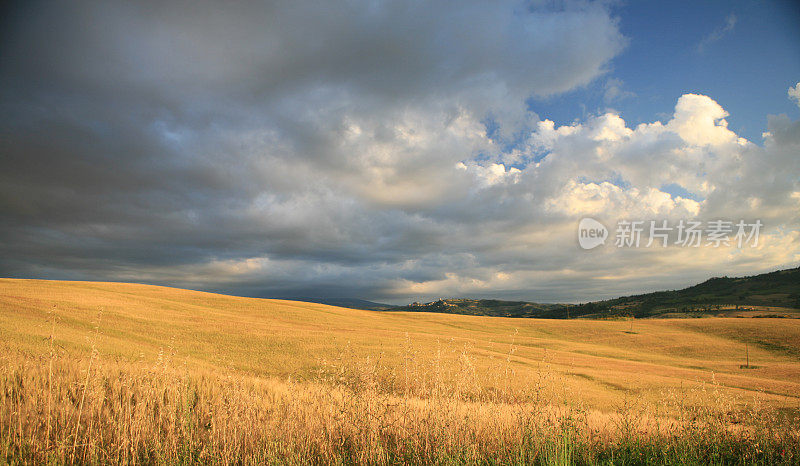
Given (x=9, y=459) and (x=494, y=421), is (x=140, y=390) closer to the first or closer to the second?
(x=9, y=459)

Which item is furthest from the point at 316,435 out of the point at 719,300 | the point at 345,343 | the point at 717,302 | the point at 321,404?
the point at 719,300

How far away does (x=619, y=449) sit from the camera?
777 centimetres

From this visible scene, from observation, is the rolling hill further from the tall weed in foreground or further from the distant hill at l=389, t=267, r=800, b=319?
the distant hill at l=389, t=267, r=800, b=319

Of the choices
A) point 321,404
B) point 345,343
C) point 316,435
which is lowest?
point 345,343

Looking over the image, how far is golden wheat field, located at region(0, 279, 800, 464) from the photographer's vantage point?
6.85 m

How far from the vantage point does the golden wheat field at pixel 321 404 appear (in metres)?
6.85

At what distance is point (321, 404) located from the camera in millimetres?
9445

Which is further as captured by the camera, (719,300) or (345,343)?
(719,300)

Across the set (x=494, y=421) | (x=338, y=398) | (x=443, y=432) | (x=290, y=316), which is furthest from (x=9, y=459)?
(x=290, y=316)

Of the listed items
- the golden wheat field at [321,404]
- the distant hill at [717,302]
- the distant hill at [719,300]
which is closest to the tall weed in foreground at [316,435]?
the golden wheat field at [321,404]

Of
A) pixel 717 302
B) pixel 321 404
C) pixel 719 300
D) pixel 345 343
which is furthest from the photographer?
pixel 719 300

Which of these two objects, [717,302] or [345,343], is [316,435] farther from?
[717,302]

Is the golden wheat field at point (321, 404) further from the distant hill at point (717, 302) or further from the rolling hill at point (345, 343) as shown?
the distant hill at point (717, 302)

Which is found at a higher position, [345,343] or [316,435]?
[316,435]
